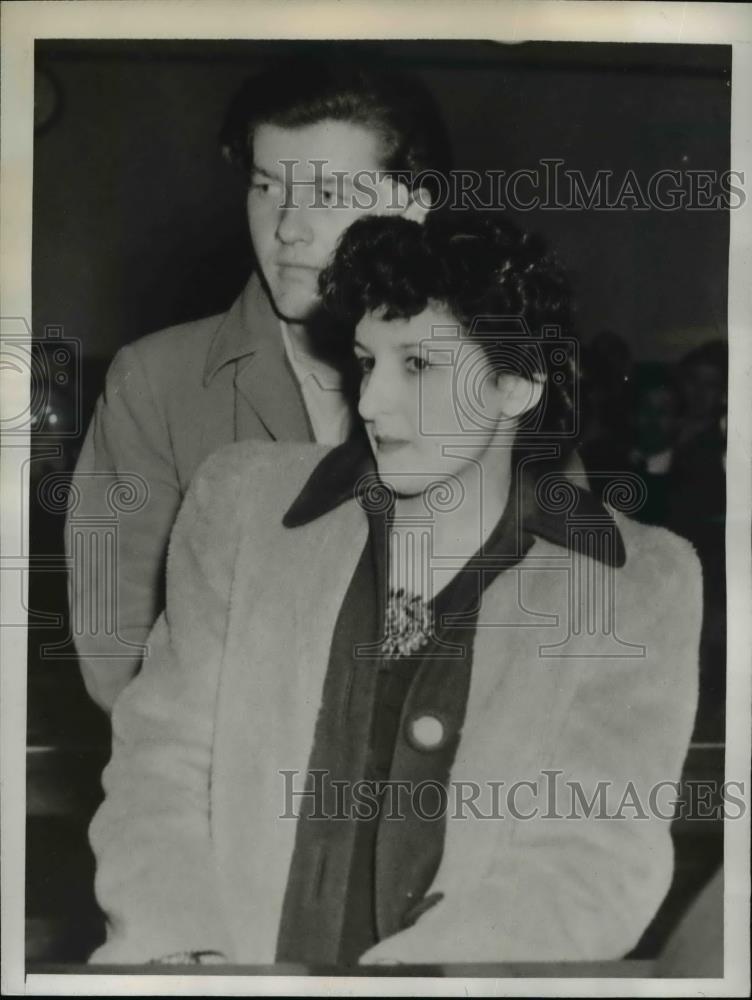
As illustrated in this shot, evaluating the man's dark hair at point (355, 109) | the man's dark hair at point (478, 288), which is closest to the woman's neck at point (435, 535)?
the man's dark hair at point (478, 288)

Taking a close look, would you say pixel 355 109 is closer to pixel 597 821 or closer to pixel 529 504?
pixel 529 504

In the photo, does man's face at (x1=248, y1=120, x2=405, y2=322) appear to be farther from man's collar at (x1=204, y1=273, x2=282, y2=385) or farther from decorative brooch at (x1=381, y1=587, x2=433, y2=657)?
decorative brooch at (x1=381, y1=587, x2=433, y2=657)

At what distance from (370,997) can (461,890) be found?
0.18 meters

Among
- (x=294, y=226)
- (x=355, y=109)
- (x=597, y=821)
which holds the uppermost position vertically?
(x=355, y=109)

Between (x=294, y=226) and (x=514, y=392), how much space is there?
0.33 metres

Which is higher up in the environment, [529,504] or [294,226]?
[294,226]

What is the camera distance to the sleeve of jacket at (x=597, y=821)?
1097mm

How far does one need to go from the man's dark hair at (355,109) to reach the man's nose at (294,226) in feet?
0.25

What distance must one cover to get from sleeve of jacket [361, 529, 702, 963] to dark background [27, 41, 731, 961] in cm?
5

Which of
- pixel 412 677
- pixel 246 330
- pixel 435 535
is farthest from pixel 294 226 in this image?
pixel 412 677

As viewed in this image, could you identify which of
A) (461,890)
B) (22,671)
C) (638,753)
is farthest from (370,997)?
(22,671)

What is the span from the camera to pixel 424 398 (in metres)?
1.10

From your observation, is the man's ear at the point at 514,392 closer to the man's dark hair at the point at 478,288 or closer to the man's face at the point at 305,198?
the man's dark hair at the point at 478,288

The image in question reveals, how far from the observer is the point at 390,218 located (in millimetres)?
1105
